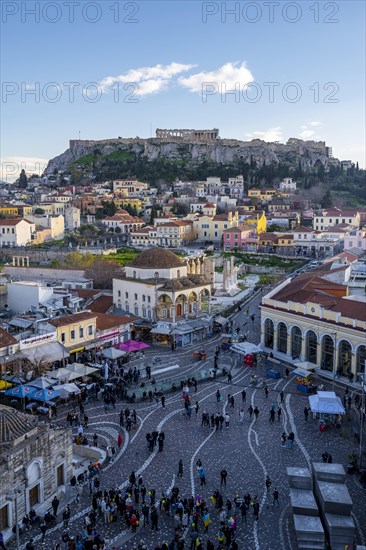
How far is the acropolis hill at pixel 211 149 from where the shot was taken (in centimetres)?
14312

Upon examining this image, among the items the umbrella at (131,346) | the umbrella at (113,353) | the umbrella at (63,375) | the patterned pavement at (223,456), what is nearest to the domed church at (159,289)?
the umbrella at (131,346)

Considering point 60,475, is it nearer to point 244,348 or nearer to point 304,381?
point 304,381

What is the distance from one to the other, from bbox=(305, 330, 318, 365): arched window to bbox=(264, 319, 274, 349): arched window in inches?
127

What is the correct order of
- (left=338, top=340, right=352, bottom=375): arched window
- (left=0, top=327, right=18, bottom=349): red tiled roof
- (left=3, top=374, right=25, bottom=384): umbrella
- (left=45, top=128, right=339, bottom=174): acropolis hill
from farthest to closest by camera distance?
1. (left=45, top=128, right=339, bottom=174): acropolis hill
2. (left=338, top=340, right=352, bottom=375): arched window
3. (left=0, top=327, right=18, bottom=349): red tiled roof
4. (left=3, top=374, right=25, bottom=384): umbrella

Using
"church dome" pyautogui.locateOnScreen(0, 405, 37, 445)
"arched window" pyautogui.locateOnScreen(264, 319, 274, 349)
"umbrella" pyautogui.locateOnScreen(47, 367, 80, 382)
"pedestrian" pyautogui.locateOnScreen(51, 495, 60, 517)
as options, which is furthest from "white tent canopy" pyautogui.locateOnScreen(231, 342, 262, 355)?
"pedestrian" pyautogui.locateOnScreen(51, 495, 60, 517)

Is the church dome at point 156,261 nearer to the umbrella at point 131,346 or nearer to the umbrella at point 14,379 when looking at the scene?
the umbrella at point 131,346

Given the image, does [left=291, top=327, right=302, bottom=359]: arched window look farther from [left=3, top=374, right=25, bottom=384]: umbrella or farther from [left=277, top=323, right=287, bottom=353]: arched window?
[left=3, top=374, right=25, bottom=384]: umbrella

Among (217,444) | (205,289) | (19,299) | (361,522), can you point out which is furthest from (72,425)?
(205,289)

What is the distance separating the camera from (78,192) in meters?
Answer: 120

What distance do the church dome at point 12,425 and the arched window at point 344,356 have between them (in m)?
16.6

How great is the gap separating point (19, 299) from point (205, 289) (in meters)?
13.7

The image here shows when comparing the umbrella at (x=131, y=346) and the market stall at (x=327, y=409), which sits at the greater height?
the umbrella at (x=131, y=346)

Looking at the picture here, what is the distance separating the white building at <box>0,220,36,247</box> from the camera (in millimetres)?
82250

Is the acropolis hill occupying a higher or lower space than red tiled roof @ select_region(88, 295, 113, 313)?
higher
